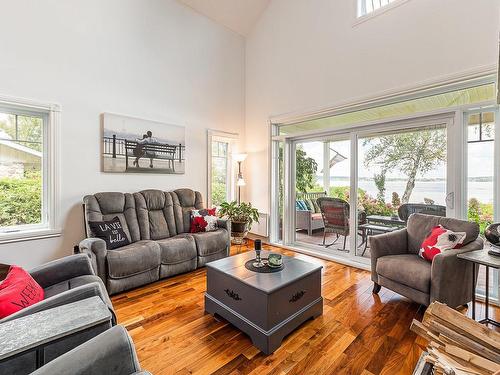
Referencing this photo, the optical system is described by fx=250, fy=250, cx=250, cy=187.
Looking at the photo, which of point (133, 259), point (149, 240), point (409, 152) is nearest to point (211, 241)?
point (149, 240)

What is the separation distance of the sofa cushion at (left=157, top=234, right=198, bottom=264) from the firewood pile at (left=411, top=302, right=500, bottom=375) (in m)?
2.47

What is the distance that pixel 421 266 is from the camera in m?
2.32

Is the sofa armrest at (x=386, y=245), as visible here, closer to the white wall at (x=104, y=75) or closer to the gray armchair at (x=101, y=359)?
the gray armchair at (x=101, y=359)

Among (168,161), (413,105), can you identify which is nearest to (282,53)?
(413,105)

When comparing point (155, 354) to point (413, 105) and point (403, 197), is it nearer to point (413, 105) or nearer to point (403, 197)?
point (403, 197)

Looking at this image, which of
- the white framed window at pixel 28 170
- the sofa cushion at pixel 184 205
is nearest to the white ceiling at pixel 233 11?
the white framed window at pixel 28 170

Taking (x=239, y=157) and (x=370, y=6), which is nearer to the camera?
(x=370, y=6)

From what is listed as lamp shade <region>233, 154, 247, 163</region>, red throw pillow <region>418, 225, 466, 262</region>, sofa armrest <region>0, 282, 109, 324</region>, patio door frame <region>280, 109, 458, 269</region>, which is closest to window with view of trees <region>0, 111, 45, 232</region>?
sofa armrest <region>0, 282, 109, 324</region>

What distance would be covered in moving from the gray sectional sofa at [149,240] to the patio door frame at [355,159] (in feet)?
4.72

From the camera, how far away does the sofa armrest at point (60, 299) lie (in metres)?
1.20

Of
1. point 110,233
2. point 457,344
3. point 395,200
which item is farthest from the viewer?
point 395,200

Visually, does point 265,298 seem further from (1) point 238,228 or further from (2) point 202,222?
(1) point 238,228

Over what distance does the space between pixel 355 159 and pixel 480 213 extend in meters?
1.54

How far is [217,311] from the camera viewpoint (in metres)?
2.23
